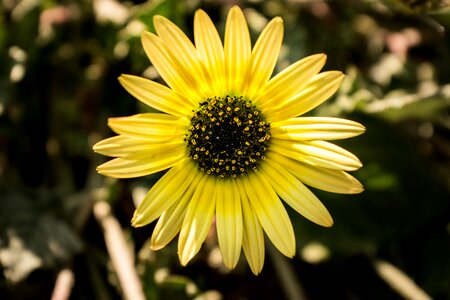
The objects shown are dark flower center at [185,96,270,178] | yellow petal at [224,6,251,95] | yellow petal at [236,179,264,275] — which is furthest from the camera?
dark flower center at [185,96,270,178]

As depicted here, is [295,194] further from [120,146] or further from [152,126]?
[120,146]

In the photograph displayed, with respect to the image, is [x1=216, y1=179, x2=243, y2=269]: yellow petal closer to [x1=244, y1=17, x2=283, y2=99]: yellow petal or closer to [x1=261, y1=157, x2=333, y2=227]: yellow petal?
[x1=261, y1=157, x2=333, y2=227]: yellow petal

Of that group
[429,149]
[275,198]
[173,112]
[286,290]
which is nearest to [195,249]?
[275,198]

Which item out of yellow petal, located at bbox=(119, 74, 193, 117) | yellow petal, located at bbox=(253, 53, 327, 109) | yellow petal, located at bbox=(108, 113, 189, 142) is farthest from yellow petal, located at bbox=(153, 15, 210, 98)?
yellow petal, located at bbox=(253, 53, 327, 109)

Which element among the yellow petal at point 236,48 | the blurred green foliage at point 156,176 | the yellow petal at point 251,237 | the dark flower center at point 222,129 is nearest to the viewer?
the yellow petal at point 236,48

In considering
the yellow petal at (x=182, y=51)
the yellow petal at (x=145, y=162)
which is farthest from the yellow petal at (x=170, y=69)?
the yellow petal at (x=145, y=162)

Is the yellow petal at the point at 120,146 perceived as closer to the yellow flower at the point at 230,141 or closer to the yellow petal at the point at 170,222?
the yellow flower at the point at 230,141
